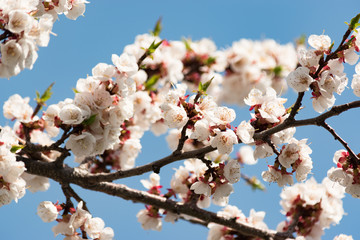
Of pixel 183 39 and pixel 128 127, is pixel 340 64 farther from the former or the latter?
pixel 183 39

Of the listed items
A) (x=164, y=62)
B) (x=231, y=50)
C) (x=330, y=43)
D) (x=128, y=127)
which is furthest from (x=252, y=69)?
(x=330, y=43)

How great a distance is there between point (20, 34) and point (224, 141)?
1.50 meters

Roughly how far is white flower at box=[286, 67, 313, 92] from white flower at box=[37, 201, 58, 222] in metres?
2.17

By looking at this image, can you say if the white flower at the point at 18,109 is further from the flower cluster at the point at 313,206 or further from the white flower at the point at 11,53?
the flower cluster at the point at 313,206

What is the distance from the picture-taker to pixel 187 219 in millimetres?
4281


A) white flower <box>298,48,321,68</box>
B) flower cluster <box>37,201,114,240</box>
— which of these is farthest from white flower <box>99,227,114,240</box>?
white flower <box>298,48,321,68</box>

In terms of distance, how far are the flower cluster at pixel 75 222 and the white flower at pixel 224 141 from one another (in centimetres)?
133

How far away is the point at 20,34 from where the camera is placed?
8.36 feet

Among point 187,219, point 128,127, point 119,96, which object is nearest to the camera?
point 119,96

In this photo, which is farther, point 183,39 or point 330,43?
point 183,39

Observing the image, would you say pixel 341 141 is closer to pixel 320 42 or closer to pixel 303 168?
pixel 303 168

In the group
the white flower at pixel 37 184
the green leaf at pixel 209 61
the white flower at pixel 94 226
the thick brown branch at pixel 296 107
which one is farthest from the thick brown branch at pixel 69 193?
the green leaf at pixel 209 61

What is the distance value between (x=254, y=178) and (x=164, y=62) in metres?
2.15

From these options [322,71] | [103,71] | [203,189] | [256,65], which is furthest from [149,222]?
[256,65]
